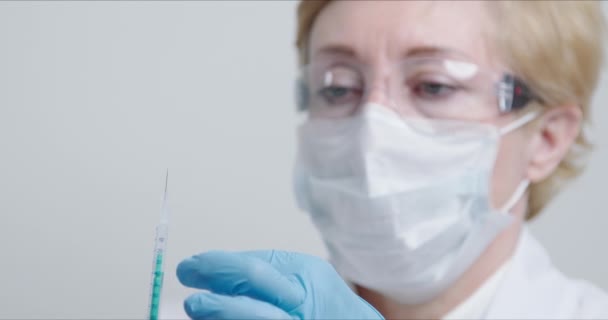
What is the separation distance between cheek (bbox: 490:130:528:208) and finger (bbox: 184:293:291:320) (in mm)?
648

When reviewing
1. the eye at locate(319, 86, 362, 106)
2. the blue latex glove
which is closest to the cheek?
the eye at locate(319, 86, 362, 106)

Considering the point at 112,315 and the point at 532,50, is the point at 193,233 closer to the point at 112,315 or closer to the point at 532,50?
the point at 112,315

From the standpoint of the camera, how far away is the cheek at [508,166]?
160 cm

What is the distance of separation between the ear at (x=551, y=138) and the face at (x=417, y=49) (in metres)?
0.06

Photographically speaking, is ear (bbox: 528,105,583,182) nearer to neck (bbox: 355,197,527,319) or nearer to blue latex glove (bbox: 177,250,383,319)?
neck (bbox: 355,197,527,319)

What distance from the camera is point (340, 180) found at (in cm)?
162

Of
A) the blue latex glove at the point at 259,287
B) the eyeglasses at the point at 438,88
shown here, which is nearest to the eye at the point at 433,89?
the eyeglasses at the point at 438,88

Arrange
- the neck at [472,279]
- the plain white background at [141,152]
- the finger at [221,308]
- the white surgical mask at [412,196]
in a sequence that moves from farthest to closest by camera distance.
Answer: the plain white background at [141,152] → the neck at [472,279] → the white surgical mask at [412,196] → the finger at [221,308]

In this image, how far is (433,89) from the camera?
62.4 inches

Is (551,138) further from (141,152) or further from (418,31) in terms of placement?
(141,152)

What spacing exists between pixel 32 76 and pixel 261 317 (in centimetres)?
117

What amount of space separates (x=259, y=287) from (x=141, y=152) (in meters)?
1.03

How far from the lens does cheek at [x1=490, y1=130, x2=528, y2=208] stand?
160 centimetres

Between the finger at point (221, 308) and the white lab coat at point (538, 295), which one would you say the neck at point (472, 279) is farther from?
the finger at point (221, 308)
